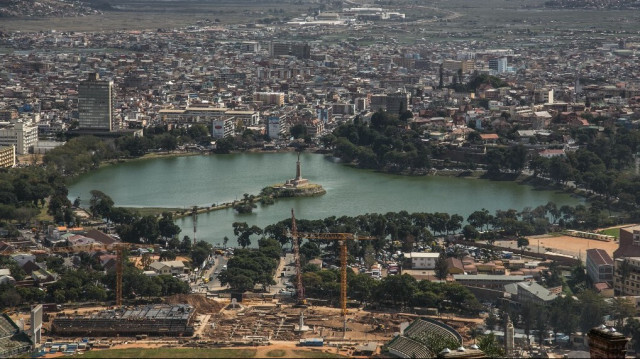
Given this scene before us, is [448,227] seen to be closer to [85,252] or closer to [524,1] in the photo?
[85,252]

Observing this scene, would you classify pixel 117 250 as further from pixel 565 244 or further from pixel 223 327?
pixel 565 244

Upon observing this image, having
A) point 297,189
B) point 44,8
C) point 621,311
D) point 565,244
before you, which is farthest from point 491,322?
point 44,8

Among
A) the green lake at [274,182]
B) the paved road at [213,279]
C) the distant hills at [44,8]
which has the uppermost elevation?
the distant hills at [44,8]

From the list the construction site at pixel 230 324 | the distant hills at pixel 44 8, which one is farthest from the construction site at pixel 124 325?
the distant hills at pixel 44 8

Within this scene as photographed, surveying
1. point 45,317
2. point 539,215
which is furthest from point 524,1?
point 45,317

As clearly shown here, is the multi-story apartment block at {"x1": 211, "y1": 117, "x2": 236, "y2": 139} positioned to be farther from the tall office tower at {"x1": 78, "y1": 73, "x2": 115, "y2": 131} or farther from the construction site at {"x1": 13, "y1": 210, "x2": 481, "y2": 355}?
the construction site at {"x1": 13, "y1": 210, "x2": 481, "y2": 355}

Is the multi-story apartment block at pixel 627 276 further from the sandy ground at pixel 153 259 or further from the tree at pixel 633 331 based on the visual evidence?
the sandy ground at pixel 153 259
